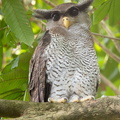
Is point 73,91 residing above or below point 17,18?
below

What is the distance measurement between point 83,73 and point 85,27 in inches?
30.3

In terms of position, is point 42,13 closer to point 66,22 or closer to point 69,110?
point 66,22

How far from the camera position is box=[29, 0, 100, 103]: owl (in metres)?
3.51

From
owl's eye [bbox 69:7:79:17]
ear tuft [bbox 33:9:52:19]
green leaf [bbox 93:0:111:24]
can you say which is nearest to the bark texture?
green leaf [bbox 93:0:111:24]

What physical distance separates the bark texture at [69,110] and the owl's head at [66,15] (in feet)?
5.05

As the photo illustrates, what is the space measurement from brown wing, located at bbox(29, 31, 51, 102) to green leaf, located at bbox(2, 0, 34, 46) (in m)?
0.37

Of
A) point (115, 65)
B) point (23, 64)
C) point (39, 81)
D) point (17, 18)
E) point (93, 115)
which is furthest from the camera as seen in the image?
point (115, 65)

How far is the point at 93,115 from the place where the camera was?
2.56m

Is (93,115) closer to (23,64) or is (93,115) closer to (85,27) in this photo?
(23,64)

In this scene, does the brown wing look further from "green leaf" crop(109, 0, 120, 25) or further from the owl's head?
"green leaf" crop(109, 0, 120, 25)

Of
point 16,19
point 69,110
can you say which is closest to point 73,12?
point 16,19

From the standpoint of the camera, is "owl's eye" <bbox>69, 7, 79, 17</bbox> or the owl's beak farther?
"owl's eye" <bbox>69, 7, 79, 17</bbox>

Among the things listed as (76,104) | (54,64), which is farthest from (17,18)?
(76,104)

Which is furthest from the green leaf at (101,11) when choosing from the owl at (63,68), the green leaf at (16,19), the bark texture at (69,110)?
the bark texture at (69,110)
